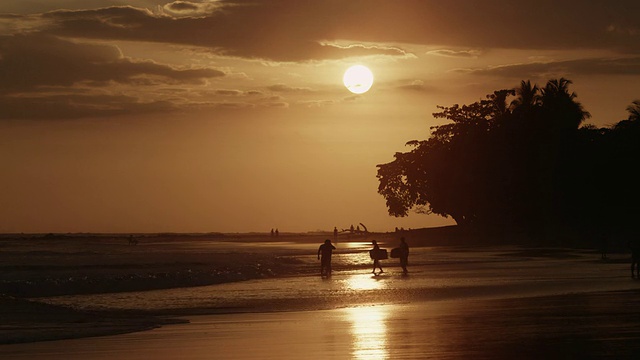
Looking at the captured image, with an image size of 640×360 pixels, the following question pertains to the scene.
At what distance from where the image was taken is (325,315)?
22766 millimetres

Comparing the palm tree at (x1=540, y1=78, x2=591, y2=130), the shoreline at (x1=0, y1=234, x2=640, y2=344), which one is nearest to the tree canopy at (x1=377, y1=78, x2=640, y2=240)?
the palm tree at (x1=540, y1=78, x2=591, y2=130)

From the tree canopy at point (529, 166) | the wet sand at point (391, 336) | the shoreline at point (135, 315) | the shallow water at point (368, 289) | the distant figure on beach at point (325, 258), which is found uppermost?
the tree canopy at point (529, 166)

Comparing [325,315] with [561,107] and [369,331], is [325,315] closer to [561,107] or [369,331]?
[369,331]

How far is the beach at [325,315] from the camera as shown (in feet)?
53.3

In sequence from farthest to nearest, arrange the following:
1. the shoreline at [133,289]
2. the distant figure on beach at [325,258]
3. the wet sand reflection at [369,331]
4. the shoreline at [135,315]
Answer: the distant figure on beach at [325,258] < the shoreline at [133,289] < the shoreline at [135,315] < the wet sand reflection at [369,331]

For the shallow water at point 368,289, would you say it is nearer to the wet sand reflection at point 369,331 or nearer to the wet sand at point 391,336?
the wet sand reflection at point 369,331

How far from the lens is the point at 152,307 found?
2669cm

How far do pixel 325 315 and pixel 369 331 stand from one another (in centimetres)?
416

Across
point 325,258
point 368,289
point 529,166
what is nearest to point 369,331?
point 368,289

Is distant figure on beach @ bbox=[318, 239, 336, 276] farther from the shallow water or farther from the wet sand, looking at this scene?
the wet sand

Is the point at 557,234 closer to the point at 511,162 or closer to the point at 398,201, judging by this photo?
the point at 511,162

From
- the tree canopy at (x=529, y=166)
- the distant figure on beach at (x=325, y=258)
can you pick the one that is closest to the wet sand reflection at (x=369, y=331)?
the distant figure on beach at (x=325, y=258)

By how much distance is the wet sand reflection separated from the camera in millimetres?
15570

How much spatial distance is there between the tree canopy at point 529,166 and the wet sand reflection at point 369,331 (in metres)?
55.8
